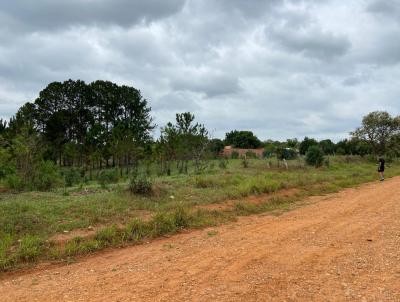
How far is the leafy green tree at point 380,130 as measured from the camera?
41.0 meters

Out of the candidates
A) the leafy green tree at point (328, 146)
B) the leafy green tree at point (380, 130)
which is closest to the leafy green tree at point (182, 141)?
the leafy green tree at point (380, 130)

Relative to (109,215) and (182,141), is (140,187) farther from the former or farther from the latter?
(182,141)

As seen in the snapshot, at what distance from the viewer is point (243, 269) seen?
5344mm

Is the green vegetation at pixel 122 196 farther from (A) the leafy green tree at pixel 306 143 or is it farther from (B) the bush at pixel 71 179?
(A) the leafy green tree at pixel 306 143

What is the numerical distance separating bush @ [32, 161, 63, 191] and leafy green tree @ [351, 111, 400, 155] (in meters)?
35.9

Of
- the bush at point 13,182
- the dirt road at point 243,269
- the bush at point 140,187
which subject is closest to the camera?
the dirt road at point 243,269

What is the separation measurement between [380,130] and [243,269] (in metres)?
41.0

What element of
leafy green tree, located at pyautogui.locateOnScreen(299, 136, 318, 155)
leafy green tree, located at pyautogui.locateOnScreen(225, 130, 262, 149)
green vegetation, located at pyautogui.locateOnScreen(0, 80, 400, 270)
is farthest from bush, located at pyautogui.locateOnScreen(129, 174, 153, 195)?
leafy green tree, located at pyautogui.locateOnScreen(225, 130, 262, 149)

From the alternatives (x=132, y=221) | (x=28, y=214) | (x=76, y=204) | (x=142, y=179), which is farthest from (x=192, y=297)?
(x=142, y=179)

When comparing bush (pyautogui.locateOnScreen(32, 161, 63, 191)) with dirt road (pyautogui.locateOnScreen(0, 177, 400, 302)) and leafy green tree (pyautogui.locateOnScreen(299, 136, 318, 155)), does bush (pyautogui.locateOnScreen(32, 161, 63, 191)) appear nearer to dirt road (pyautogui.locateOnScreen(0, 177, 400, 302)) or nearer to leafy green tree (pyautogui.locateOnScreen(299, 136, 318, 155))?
dirt road (pyautogui.locateOnScreen(0, 177, 400, 302))

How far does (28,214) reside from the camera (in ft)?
27.1

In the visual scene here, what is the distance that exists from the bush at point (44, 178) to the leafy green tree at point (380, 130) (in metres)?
35.9

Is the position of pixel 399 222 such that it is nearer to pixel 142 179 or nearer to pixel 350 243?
pixel 350 243

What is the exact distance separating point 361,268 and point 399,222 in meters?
3.62
